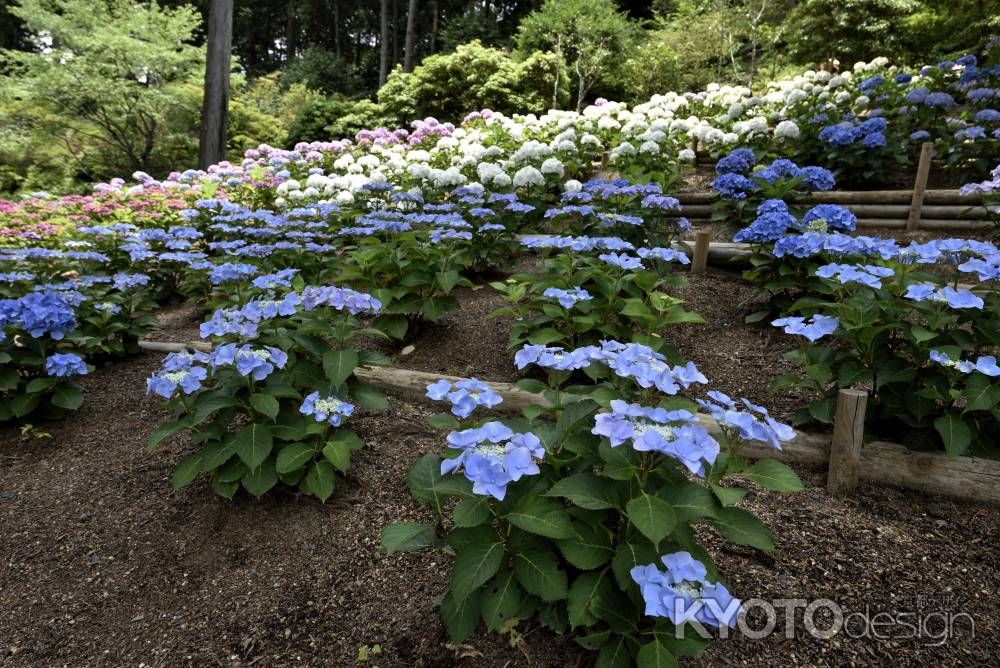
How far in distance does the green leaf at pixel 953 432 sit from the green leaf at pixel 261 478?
2.39m

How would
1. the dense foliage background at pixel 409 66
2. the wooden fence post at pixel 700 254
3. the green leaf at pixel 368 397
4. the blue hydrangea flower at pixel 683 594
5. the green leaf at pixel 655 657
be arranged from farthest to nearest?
the dense foliage background at pixel 409 66
the wooden fence post at pixel 700 254
the green leaf at pixel 368 397
the green leaf at pixel 655 657
the blue hydrangea flower at pixel 683 594

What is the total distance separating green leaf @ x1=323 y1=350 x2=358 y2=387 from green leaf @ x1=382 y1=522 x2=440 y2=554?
2.42ft

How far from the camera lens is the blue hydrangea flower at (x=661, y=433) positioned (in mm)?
1092

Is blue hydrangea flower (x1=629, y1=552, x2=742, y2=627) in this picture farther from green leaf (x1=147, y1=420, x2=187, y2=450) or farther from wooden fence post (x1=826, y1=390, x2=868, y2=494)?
green leaf (x1=147, y1=420, x2=187, y2=450)

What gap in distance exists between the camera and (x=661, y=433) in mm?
1146

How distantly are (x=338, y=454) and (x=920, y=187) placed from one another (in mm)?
5169

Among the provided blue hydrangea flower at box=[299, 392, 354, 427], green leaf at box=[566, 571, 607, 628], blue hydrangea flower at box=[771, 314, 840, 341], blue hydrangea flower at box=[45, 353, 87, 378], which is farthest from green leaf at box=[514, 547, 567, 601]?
blue hydrangea flower at box=[45, 353, 87, 378]

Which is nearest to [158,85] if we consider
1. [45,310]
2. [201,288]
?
[201,288]

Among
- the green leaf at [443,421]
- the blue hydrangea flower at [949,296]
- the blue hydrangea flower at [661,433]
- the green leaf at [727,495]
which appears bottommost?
the green leaf at [727,495]

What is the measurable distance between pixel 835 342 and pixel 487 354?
196 cm

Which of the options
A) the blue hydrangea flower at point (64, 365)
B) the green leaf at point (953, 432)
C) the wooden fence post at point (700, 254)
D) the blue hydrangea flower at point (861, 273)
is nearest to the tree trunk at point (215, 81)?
the blue hydrangea flower at point (64, 365)

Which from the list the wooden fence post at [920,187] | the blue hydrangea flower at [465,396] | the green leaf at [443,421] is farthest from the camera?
the wooden fence post at [920,187]

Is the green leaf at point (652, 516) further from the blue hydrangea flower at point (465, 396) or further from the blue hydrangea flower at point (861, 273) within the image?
the blue hydrangea flower at point (861, 273)

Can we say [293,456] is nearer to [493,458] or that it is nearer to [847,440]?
[493,458]
